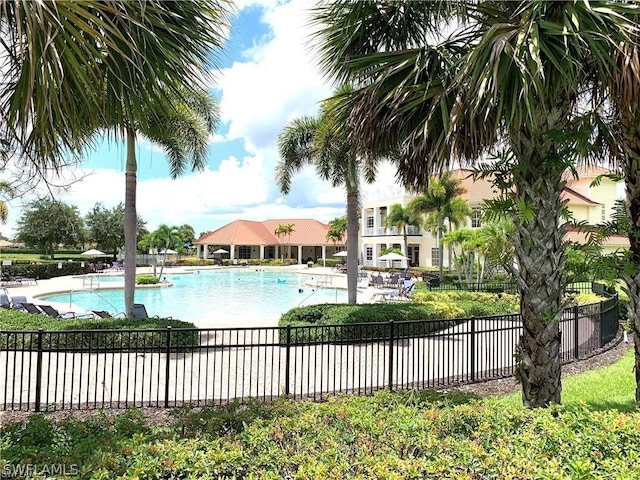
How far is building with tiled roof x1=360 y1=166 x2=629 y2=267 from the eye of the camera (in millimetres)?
34438

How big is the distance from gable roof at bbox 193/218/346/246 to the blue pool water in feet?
100

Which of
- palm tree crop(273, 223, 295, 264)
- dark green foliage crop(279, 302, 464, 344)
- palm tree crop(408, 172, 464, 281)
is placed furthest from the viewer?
palm tree crop(273, 223, 295, 264)

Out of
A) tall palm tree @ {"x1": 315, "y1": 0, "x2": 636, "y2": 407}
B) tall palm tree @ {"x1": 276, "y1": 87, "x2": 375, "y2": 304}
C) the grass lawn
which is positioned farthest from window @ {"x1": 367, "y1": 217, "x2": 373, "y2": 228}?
tall palm tree @ {"x1": 315, "y1": 0, "x2": 636, "y2": 407}

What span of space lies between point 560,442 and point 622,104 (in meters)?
3.63

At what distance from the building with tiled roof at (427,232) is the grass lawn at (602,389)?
73.3ft

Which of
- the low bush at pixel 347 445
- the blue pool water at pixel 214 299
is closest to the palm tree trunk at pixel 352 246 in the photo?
the blue pool water at pixel 214 299

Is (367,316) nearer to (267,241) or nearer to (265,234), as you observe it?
(267,241)

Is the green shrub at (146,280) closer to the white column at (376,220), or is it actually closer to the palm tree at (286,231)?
the white column at (376,220)

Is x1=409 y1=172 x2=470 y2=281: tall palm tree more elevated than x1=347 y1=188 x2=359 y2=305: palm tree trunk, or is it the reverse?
x1=409 y1=172 x2=470 y2=281: tall palm tree

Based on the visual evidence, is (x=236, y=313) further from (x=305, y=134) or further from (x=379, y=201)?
(x=379, y=201)

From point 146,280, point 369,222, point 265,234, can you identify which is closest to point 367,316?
point 146,280

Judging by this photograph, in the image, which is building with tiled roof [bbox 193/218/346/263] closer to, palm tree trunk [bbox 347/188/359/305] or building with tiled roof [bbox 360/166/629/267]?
building with tiled roof [bbox 360/166/629/267]

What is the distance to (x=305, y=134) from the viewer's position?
17.9 m

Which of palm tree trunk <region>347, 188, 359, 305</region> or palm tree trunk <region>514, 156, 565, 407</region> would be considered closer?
palm tree trunk <region>514, 156, 565, 407</region>
